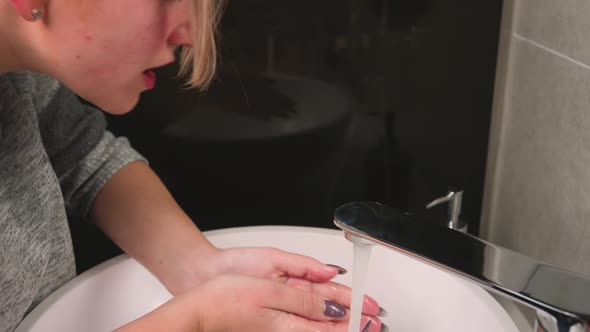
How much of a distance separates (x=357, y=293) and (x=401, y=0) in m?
0.40

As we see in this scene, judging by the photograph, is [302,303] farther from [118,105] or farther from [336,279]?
[118,105]

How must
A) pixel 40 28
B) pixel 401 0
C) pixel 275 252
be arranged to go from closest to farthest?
pixel 40 28, pixel 275 252, pixel 401 0

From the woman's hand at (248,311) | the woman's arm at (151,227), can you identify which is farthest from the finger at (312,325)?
the woman's arm at (151,227)

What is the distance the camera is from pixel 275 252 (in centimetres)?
66

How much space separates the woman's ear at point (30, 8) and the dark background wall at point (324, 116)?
0.33 metres

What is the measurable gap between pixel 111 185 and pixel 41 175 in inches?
4.1

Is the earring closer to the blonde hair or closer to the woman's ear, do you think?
the woman's ear

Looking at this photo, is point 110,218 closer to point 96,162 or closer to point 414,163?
point 96,162

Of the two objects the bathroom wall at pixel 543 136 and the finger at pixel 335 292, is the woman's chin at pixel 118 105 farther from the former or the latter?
the bathroom wall at pixel 543 136

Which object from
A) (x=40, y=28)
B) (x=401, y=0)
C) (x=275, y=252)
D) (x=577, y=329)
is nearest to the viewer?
(x=577, y=329)

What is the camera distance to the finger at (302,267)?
0.65 metres

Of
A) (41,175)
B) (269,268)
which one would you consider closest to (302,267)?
(269,268)

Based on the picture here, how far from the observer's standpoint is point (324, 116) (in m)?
0.86

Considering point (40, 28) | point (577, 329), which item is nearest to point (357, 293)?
point (577, 329)
